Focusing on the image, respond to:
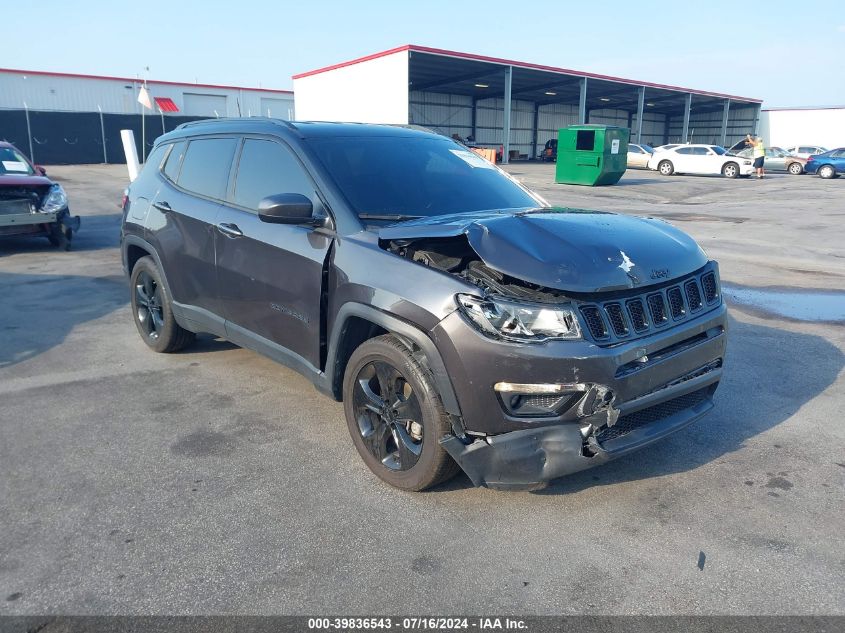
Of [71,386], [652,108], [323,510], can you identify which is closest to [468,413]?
[323,510]

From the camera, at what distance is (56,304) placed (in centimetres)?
745

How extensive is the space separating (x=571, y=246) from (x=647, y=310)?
47 cm

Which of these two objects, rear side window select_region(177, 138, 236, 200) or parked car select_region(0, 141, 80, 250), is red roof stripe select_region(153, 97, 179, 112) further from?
rear side window select_region(177, 138, 236, 200)

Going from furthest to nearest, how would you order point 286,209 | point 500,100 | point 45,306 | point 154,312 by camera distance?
1. point 500,100
2. point 45,306
3. point 154,312
4. point 286,209

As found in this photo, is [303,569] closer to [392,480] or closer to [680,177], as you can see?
[392,480]

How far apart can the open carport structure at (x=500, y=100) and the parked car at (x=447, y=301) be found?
76.6 ft

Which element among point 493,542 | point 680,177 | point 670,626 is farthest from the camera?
point 680,177

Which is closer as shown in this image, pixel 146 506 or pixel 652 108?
pixel 146 506

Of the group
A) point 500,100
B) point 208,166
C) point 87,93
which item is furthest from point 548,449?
point 500,100

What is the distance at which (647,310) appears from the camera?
10.3 feet

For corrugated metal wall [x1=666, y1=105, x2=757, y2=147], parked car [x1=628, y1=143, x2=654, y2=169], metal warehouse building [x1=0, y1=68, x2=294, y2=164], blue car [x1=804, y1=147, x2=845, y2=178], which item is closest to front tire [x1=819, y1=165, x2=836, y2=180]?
blue car [x1=804, y1=147, x2=845, y2=178]

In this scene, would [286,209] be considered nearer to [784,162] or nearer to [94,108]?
[784,162]

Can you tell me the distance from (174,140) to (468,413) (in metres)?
3.88

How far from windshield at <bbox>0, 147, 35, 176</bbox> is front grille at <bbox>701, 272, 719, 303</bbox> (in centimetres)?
→ 1073
